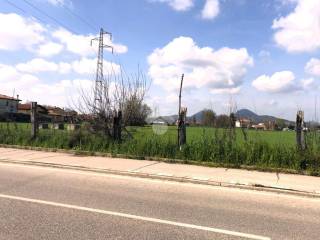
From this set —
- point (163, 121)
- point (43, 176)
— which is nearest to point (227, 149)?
point (43, 176)

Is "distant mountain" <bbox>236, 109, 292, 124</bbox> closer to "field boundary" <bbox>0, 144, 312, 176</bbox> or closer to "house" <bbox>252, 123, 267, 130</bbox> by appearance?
"house" <bbox>252, 123, 267, 130</bbox>

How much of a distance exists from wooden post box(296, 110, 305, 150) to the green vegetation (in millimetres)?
180

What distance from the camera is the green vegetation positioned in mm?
11977

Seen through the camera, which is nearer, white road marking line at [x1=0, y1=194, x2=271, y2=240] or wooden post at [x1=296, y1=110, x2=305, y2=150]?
white road marking line at [x1=0, y1=194, x2=271, y2=240]

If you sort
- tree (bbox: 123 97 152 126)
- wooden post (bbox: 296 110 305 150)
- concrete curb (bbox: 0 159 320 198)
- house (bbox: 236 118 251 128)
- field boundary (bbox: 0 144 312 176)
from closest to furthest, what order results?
concrete curb (bbox: 0 159 320 198) < field boundary (bbox: 0 144 312 176) < wooden post (bbox: 296 110 305 150) < house (bbox: 236 118 251 128) < tree (bbox: 123 97 152 126)

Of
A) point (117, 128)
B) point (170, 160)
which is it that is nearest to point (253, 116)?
point (170, 160)

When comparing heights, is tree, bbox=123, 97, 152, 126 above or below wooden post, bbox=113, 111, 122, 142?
above

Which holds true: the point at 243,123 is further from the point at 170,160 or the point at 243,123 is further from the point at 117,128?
the point at 117,128

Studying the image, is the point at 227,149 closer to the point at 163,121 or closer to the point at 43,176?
the point at 43,176

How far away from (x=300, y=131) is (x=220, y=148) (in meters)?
2.31

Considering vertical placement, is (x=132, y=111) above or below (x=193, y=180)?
above

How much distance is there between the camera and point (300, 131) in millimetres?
12727

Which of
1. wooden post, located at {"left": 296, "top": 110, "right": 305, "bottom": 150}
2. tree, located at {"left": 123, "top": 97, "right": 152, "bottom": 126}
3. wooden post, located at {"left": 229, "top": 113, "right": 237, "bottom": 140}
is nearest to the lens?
wooden post, located at {"left": 296, "top": 110, "right": 305, "bottom": 150}

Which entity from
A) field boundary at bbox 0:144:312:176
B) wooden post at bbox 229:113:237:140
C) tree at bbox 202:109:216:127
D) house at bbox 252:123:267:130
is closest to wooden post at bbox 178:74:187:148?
tree at bbox 202:109:216:127
